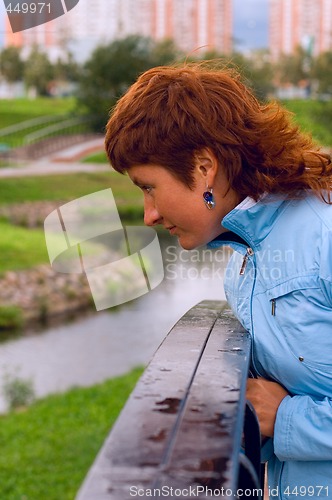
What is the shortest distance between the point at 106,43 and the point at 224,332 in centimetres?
2224

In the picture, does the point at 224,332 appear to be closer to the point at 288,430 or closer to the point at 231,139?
the point at 288,430

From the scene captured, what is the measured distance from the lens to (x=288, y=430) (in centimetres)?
99

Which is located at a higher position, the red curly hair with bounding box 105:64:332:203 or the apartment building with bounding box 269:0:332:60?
the red curly hair with bounding box 105:64:332:203

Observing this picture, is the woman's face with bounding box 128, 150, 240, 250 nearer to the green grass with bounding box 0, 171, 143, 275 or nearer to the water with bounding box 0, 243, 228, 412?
the water with bounding box 0, 243, 228, 412

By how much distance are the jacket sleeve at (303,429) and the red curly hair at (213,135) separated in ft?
0.97

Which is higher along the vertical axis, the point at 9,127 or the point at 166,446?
the point at 166,446

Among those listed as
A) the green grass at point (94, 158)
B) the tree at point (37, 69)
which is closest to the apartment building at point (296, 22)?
the tree at point (37, 69)

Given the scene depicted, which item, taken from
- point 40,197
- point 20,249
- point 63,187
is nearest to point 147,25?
point 63,187

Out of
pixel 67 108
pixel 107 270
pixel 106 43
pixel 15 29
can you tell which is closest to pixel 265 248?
pixel 15 29

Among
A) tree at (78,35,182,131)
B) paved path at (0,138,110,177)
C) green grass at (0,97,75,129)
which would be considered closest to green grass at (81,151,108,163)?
paved path at (0,138,110,177)

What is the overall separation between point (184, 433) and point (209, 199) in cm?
51

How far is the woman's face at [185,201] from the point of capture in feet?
3.50

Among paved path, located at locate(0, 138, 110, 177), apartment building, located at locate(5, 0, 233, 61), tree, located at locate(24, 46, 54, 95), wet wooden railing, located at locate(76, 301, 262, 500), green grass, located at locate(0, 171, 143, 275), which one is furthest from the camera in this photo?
tree, located at locate(24, 46, 54, 95)

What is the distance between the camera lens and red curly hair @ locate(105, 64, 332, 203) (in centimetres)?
102
